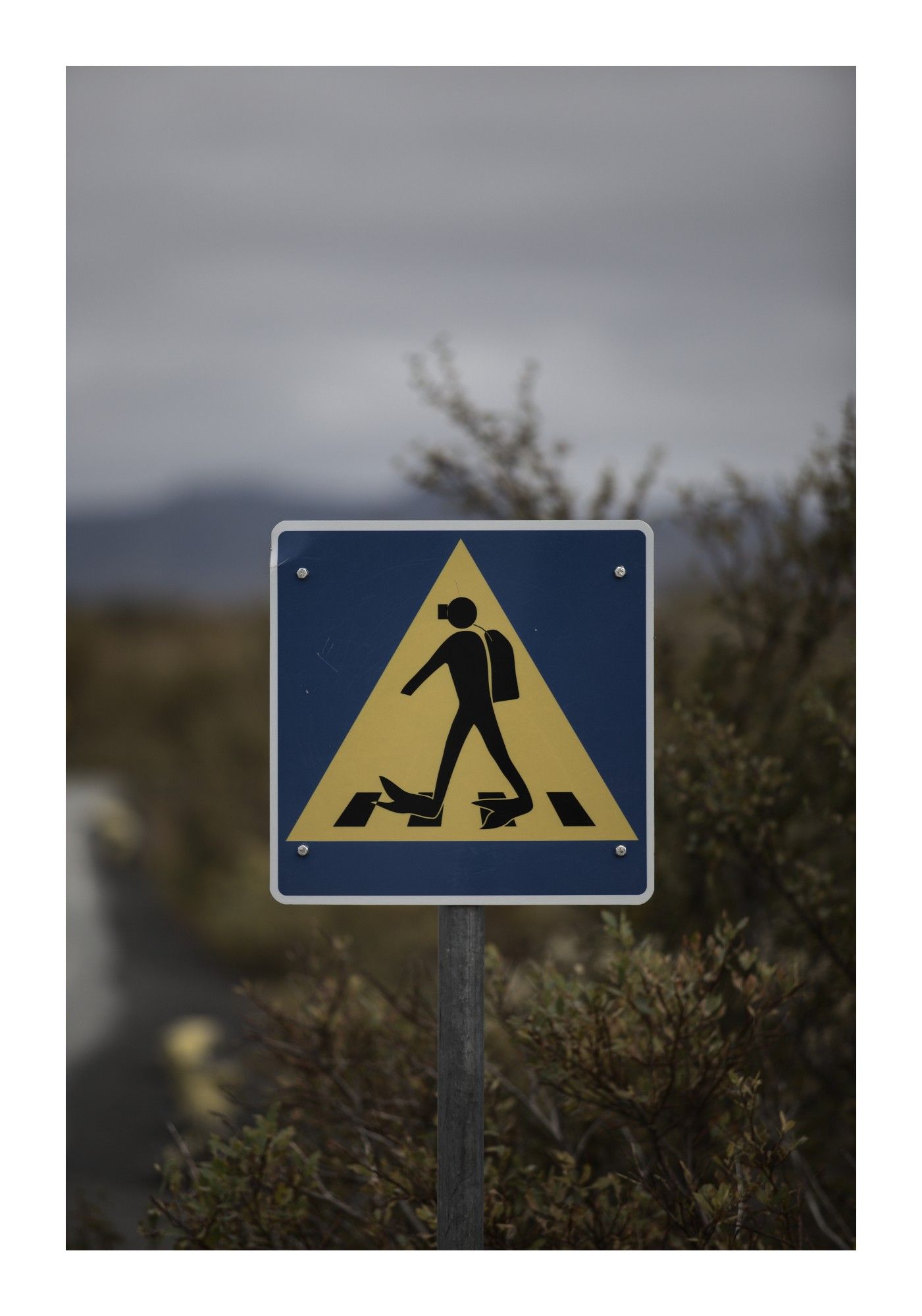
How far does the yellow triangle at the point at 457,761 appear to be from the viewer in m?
1.66

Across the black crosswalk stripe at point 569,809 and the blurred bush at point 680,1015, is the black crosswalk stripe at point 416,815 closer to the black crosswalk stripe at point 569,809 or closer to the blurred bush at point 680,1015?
the black crosswalk stripe at point 569,809

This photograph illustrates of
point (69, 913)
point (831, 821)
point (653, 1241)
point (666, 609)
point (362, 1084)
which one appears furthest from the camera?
point (69, 913)

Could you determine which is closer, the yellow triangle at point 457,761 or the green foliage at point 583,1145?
the yellow triangle at point 457,761

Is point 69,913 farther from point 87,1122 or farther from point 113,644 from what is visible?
point 113,644

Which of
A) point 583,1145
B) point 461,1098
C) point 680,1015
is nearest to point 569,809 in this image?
point 461,1098

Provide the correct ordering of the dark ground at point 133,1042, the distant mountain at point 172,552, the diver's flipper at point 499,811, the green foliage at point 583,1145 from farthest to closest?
the distant mountain at point 172,552 < the dark ground at point 133,1042 < the green foliage at point 583,1145 < the diver's flipper at point 499,811

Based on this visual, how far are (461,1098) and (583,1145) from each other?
95 cm

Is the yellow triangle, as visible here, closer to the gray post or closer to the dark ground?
the gray post

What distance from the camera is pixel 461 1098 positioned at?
173cm

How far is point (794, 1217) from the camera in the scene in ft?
7.43

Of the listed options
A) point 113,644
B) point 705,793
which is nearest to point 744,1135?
point 705,793

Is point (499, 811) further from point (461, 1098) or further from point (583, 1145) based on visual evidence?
point (583, 1145)

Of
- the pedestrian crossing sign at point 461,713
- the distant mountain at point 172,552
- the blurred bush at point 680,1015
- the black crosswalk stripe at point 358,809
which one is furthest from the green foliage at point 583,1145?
the distant mountain at point 172,552

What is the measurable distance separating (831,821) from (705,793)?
50 cm
